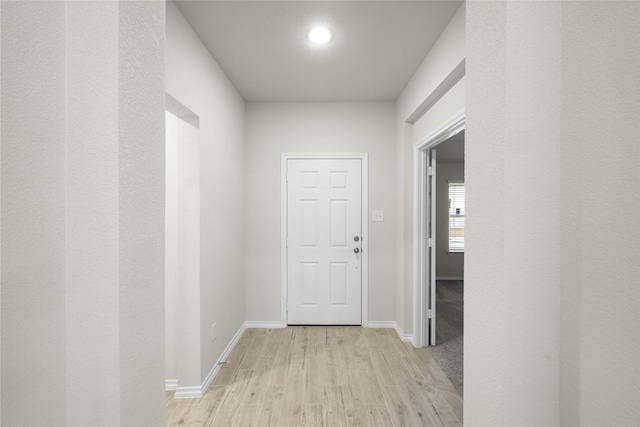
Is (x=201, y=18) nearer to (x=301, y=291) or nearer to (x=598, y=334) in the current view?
(x=598, y=334)

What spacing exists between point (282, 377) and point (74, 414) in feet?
6.43

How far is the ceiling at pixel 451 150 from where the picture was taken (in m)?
4.96

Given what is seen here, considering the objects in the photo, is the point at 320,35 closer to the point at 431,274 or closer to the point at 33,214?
the point at 33,214

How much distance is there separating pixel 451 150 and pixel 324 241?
3.27 metres

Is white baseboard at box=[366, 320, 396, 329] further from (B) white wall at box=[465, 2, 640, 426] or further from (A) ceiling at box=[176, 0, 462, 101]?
(B) white wall at box=[465, 2, 640, 426]

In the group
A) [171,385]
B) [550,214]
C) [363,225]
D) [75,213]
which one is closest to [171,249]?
[171,385]

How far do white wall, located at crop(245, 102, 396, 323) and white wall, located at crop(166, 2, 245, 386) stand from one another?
20cm

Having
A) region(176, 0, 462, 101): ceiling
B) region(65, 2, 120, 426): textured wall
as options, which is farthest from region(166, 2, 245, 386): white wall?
region(65, 2, 120, 426): textured wall

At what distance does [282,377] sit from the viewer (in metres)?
2.62

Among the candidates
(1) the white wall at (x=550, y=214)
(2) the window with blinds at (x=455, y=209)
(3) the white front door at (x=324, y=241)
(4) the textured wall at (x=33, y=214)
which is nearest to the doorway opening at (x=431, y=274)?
(3) the white front door at (x=324, y=241)

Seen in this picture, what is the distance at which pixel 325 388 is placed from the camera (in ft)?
8.06

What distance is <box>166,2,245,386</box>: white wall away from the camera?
7.00 feet

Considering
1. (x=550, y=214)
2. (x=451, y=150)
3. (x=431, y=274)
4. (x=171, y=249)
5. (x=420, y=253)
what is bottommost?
(x=431, y=274)

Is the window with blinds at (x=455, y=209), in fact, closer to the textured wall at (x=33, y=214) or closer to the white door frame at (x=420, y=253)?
the white door frame at (x=420, y=253)
